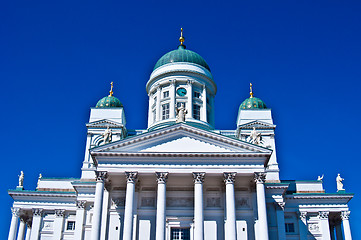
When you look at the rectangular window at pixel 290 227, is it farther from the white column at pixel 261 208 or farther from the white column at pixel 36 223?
the white column at pixel 36 223

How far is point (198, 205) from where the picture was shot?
28.5 meters

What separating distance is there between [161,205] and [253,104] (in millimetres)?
18851

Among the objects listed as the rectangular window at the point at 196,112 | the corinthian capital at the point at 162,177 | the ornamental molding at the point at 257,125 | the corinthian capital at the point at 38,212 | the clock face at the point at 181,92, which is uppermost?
the clock face at the point at 181,92

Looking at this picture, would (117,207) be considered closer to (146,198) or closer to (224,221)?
(146,198)

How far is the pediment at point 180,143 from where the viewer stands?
29922 mm

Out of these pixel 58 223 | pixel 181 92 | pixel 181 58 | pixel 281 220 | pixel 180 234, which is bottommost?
pixel 180 234

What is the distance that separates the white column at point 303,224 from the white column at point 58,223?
21.0 m

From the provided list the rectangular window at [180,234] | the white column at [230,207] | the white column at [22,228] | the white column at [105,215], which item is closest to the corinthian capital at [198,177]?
the white column at [230,207]

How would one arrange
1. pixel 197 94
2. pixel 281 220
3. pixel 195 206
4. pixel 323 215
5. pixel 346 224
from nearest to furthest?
pixel 195 206 < pixel 281 220 < pixel 346 224 < pixel 323 215 < pixel 197 94

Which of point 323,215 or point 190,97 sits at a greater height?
point 190,97

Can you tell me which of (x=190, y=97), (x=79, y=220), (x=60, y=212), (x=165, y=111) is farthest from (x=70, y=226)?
(x=190, y=97)

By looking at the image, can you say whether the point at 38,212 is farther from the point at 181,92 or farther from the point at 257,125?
the point at 257,125

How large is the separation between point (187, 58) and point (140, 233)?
73.8 feet

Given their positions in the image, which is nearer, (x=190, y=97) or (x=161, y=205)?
(x=161, y=205)
